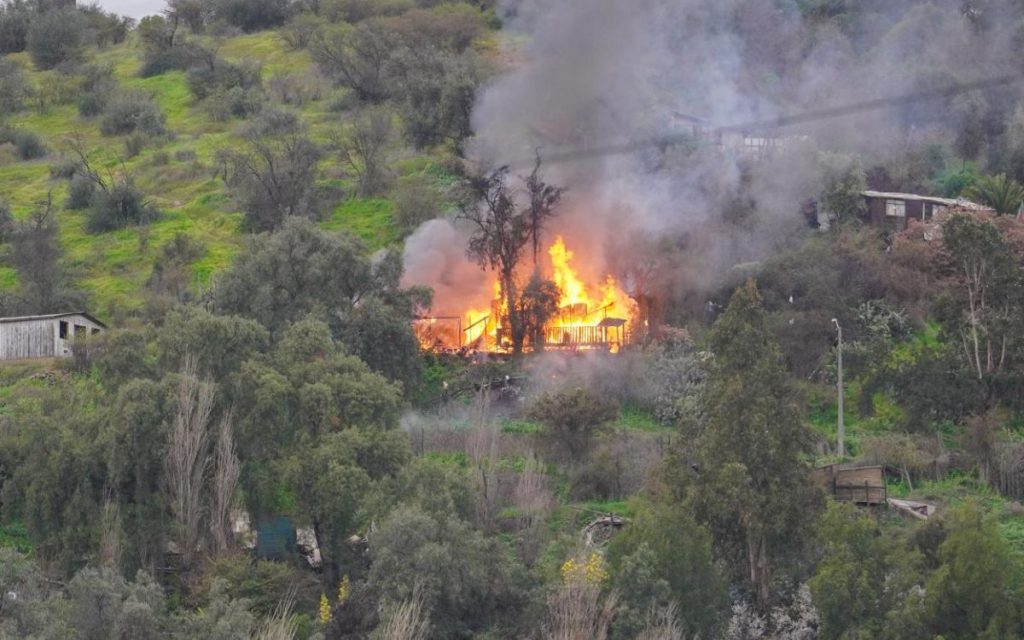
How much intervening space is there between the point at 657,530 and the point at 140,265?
84.7ft

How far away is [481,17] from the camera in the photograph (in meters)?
74.7

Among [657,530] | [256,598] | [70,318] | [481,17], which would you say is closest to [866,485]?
[657,530]

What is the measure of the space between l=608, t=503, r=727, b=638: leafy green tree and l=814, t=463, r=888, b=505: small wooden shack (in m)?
4.66

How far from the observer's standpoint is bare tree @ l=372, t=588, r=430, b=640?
29.9m

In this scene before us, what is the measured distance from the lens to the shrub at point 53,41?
8512 cm

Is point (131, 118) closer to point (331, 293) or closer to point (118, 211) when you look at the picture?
point (118, 211)

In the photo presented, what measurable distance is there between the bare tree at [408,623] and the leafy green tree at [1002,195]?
25.3 m

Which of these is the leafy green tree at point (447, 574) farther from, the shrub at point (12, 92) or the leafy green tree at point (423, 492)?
the shrub at point (12, 92)

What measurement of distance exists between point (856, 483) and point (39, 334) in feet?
67.9

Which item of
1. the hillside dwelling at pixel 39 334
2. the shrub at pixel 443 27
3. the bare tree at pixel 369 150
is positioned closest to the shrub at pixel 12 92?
the shrub at pixel 443 27

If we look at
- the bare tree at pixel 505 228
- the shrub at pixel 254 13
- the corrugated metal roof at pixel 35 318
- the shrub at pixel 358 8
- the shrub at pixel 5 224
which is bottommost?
the corrugated metal roof at pixel 35 318

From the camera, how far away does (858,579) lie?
32.2 meters

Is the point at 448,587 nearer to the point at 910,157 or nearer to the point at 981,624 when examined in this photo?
the point at 981,624

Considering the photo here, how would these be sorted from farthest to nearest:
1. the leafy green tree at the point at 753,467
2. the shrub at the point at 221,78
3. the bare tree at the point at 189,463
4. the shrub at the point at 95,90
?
the shrub at the point at 95,90
the shrub at the point at 221,78
the bare tree at the point at 189,463
the leafy green tree at the point at 753,467
